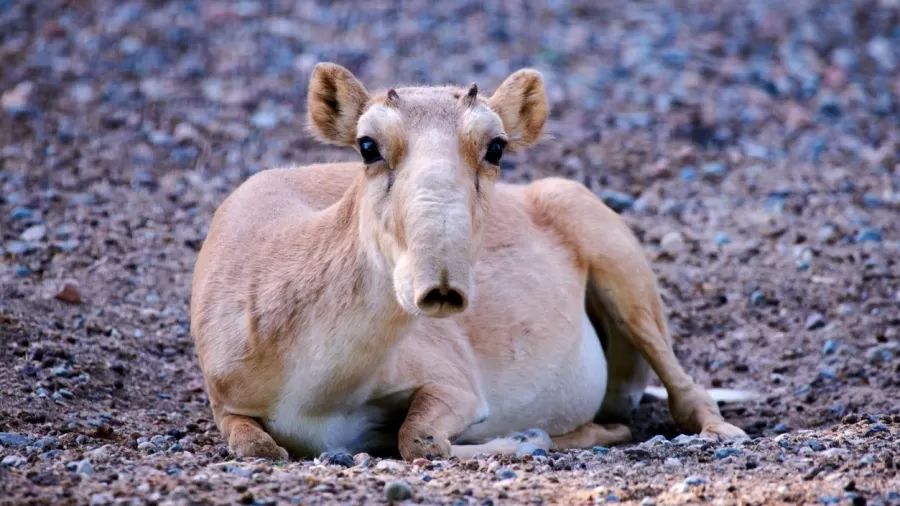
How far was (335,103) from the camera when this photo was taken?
8156 mm

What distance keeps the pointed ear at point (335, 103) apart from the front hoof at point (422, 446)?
77.4 inches

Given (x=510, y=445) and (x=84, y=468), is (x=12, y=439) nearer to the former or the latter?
(x=84, y=468)

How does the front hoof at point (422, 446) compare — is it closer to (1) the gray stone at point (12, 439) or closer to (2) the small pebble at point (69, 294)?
(1) the gray stone at point (12, 439)

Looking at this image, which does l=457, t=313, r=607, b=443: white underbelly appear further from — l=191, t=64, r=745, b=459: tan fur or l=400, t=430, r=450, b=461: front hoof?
l=400, t=430, r=450, b=461: front hoof

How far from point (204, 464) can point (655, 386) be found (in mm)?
5814

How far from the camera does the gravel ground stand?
23.1ft

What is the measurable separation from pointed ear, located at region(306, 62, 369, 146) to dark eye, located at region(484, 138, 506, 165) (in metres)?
0.98

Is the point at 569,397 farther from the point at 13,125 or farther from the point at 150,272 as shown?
the point at 13,125

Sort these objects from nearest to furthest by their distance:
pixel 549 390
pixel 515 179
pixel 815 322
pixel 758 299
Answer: pixel 549 390, pixel 815 322, pixel 758 299, pixel 515 179

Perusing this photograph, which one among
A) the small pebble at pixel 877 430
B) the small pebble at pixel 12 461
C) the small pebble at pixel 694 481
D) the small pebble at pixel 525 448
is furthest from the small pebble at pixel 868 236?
the small pebble at pixel 12 461

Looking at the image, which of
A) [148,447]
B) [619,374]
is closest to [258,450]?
[148,447]

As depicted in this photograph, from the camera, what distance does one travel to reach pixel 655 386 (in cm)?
1182

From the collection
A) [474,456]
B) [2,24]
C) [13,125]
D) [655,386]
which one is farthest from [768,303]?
[2,24]

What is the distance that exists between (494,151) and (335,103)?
1.23 m
